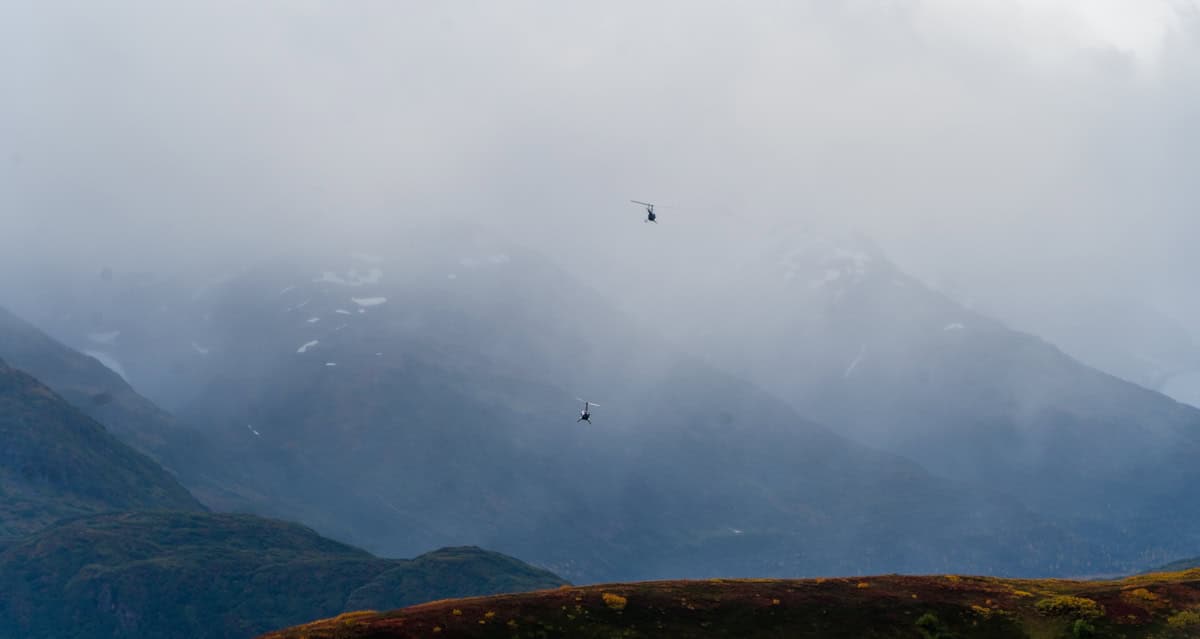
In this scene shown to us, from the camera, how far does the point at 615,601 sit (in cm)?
11656

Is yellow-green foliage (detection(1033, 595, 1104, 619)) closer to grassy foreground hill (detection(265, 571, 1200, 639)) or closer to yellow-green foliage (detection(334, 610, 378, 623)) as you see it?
grassy foreground hill (detection(265, 571, 1200, 639))

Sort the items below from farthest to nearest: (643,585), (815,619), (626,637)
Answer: (643,585) < (815,619) < (626,637)

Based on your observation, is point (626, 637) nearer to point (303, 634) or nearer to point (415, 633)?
point (415, 633)

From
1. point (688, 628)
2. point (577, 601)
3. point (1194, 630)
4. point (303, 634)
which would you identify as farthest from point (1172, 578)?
point (303, 634)

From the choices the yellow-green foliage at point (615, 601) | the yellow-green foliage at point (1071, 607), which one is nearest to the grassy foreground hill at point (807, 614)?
the yellow-green foliage at point (1071, 607)

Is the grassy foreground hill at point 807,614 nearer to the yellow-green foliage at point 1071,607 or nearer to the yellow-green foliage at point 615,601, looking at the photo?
the yellow-green foliage at point 1071,607

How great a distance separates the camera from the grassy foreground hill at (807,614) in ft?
356

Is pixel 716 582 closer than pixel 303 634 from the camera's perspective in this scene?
No

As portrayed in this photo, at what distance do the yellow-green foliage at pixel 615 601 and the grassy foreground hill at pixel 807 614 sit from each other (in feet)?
0.71

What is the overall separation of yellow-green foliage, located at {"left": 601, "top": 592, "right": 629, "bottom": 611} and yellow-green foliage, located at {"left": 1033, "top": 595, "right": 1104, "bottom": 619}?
140 ft

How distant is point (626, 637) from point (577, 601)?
9306 mm

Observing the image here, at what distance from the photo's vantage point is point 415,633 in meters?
103

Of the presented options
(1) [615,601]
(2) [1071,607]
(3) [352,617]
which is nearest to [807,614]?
(1) [615,601]

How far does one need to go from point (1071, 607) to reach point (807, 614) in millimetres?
26478
